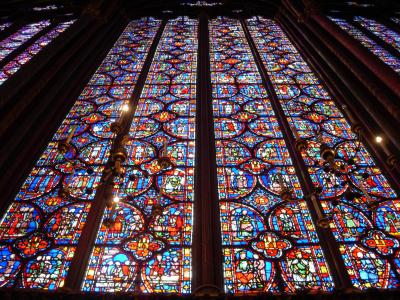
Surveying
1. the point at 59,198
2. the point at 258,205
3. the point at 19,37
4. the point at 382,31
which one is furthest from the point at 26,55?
the point at 382,31

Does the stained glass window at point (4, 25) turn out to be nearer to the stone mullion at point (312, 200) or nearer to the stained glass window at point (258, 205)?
Result: the stained glass window at point (258, 205)

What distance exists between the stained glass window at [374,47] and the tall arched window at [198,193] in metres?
0.21

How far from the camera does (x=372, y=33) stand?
37.8 feet

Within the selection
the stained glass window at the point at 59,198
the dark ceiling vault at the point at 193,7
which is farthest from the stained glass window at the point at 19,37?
the stained glass window at the point at 59,198

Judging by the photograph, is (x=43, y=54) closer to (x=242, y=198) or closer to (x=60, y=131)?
(x=60, y=131)

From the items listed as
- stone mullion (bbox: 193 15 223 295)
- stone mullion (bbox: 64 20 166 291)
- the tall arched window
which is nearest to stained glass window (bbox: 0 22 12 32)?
the tall arched window

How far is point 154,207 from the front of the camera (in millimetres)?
4191

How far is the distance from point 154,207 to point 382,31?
1002 cm

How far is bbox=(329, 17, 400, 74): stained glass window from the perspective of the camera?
381 inches

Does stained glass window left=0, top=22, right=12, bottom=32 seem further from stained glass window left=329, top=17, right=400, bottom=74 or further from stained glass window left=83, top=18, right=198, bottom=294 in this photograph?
stained glass window left=329, top=17, right=400, bottom=74

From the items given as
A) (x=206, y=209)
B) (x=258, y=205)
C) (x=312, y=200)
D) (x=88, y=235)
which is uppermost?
(x=258, y=205)

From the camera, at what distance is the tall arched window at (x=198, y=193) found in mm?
4820

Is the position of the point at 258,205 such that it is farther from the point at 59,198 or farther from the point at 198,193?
the point at 59,198

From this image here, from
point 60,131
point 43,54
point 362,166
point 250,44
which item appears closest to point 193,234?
point 362,166
